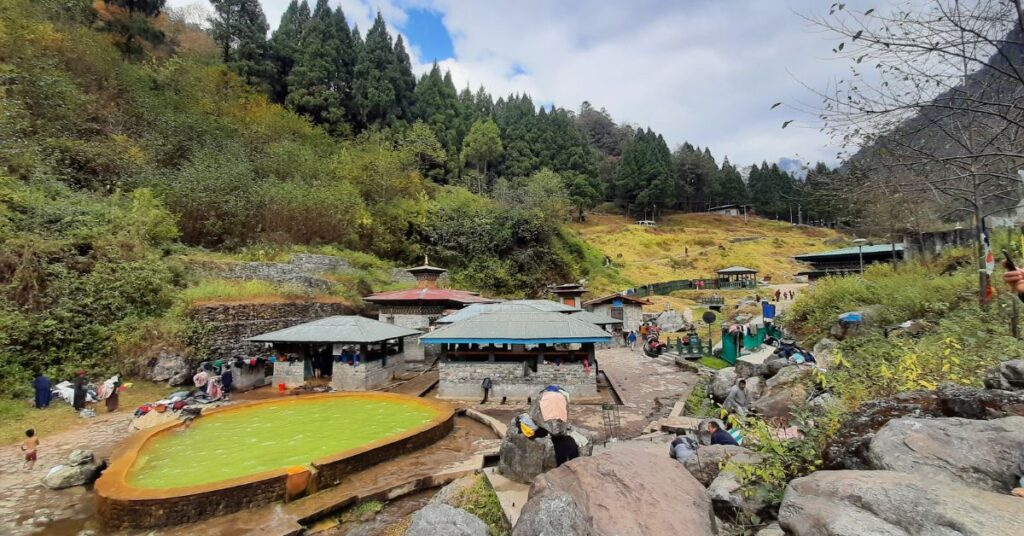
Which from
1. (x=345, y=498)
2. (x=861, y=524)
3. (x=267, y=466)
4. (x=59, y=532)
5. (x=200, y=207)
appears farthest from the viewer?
(x=200, y=207)

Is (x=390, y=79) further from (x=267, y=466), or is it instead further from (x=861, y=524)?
(x=861, y=524)

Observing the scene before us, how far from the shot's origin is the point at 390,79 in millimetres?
43500

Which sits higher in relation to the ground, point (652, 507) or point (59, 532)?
point (652, 507)

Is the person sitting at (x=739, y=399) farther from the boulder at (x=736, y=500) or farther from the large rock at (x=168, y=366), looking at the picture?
the large rock at (x=168, y=366)

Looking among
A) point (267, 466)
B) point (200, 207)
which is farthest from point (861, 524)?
point (200, 207)

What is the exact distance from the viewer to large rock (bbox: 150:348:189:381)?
1373 cm

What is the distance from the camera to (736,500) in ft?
14.9

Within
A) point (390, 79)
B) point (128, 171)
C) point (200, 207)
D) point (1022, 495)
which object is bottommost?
point (1022, 495)

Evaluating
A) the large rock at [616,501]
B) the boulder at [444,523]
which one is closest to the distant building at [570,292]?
the large rock at [616,501]

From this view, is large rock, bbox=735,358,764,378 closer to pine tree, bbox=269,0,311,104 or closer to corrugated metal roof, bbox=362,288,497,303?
corrugated metal roof, bbox=362,288,497,303

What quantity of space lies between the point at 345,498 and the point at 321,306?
47.3ft

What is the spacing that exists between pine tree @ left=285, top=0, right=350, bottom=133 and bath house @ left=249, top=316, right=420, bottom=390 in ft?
90.6

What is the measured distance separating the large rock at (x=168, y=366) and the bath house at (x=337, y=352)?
2122mm

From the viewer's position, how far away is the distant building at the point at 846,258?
3412 cm
